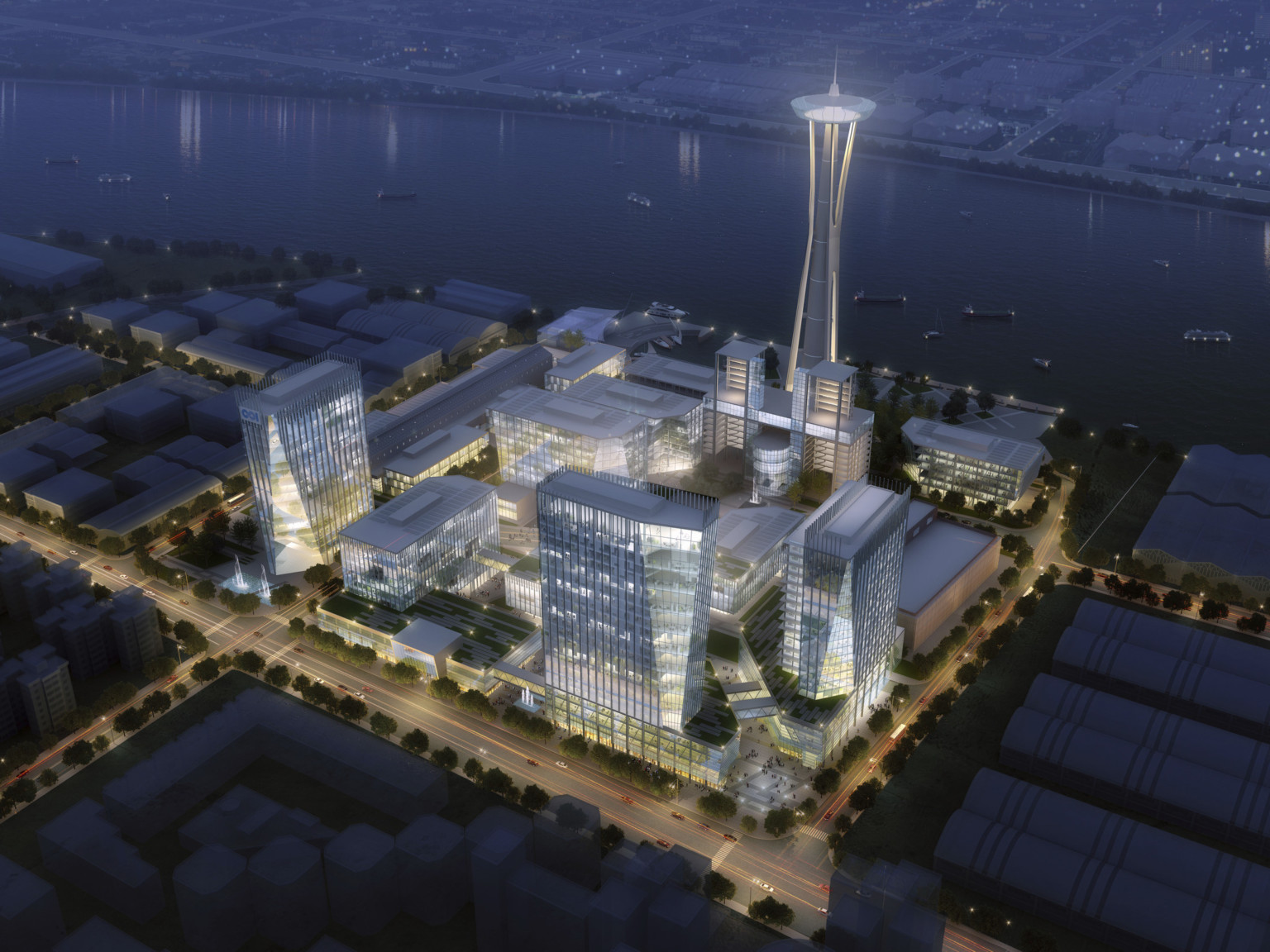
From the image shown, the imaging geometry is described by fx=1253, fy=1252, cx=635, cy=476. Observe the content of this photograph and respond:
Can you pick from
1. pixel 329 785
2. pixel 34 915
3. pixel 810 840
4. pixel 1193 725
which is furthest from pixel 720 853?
pixel 34 915

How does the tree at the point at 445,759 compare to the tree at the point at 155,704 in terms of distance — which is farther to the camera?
the tree at the point at 155,704

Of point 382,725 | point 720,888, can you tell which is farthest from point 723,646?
point 382,725

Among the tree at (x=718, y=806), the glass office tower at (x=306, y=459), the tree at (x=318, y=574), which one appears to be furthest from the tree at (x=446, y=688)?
the tree at (x=718, y=806)

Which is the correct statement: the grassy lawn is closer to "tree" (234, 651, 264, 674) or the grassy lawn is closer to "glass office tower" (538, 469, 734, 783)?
"glass office tower" (538, 469, 734, 783)

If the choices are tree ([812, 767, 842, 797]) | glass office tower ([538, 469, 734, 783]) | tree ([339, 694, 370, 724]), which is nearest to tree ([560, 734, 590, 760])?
glass office tower ([538, 469, 734, 783])

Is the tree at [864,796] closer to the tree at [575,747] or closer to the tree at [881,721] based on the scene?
the tree at [881,721]

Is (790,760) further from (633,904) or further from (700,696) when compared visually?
(633,904)
